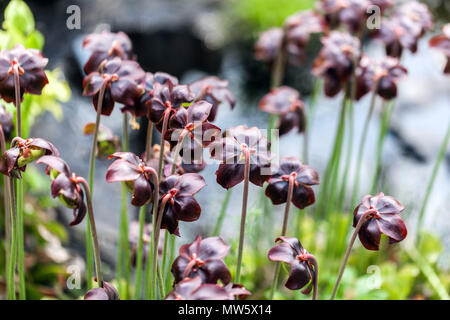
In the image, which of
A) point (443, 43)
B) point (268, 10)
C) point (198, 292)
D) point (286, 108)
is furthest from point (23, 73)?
point (268, 10)

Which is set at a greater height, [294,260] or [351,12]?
[351,12]

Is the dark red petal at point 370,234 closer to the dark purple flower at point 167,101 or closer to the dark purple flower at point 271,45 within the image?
the dark purple flower at point 167,101

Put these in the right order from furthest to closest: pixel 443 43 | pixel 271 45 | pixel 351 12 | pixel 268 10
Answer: pixel 268 10, pixel 271 45, pixel 351 12, pixel 443 43

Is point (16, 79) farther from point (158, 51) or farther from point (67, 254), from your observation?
point (158, 51)

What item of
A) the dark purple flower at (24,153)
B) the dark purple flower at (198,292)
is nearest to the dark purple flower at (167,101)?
the dark purple flower at (24,153)

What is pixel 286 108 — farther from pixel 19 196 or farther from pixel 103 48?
pixel 19 196

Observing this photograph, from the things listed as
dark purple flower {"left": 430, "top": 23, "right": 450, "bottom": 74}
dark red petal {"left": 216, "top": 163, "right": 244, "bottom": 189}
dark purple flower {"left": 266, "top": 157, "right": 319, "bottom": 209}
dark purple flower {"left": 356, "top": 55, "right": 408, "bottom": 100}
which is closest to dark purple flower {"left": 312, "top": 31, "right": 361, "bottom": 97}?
dark purple flower {"left": 356, "top": 55, "right": 408, "bottom": 100}
